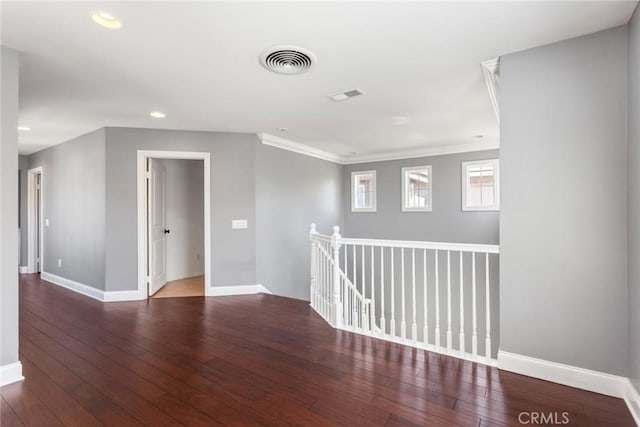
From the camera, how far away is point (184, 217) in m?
5.79

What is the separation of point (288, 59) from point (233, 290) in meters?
3.36

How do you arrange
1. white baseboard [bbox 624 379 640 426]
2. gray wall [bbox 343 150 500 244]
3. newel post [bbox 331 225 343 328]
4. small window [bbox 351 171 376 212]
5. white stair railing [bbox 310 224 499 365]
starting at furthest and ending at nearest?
small window [bbox 351 171 376 212], gray wall [bbox 343 150 500 244], newel post [bbox 331 225 343 328], white stair railing [bbox 310 224 499 365], white baseboard [bbox 624 379 640 426]

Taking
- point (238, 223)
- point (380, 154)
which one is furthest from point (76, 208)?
point (380, 154)

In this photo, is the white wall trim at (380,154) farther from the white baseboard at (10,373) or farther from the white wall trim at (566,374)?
the white wall trim at (566,374)

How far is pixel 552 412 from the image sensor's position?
1.81 metres

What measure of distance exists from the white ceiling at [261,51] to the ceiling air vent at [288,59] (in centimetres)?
7

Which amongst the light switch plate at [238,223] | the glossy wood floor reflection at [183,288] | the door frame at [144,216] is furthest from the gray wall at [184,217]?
the light switch plate at [238,223]

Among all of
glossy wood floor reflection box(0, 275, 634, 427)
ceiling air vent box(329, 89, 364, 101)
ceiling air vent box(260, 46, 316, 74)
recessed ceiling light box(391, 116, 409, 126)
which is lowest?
glossy wood floor reflection box(0, 275, 634, 427)

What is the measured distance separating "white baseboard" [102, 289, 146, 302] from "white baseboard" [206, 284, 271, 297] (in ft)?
3.15

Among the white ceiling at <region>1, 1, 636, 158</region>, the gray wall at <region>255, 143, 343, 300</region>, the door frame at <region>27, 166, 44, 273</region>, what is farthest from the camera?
the door frame at <region>27, 166, 44, 273</region>

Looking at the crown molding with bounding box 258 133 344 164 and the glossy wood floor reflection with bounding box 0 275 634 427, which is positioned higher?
the crown molding with bounding box 258 133 344 164

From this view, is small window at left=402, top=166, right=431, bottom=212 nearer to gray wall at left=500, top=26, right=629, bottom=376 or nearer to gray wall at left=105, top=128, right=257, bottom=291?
gray wall at left=105, top=128, right=257, bottom=291

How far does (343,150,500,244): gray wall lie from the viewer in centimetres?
545

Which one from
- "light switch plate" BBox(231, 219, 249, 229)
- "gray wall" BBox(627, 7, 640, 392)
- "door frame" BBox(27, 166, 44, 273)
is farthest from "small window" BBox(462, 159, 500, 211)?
"door frame" BBox(27, 166, 44, 273)
